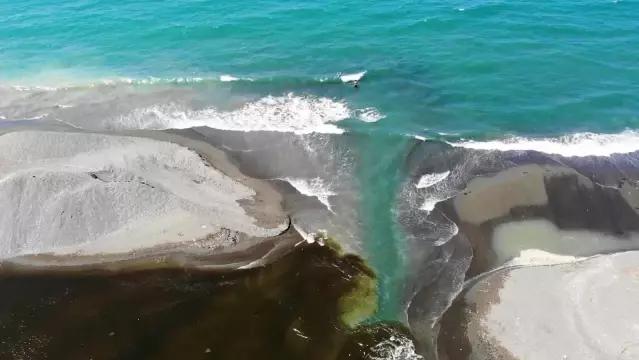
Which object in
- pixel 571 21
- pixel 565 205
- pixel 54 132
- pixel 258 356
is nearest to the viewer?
pixel 258 356

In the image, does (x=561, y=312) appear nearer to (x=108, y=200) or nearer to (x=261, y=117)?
(x=261, y=117)

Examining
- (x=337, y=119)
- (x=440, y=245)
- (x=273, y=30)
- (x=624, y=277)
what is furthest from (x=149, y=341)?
(x=273, y=30)

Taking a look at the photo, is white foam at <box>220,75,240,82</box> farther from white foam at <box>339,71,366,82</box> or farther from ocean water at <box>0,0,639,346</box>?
white foam at <box>339,71,366,82</box>

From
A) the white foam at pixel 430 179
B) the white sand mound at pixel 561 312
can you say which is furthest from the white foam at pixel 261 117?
the white sand mound at pixel 561 312

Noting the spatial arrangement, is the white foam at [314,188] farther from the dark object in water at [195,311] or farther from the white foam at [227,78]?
the white foam at [227,78]

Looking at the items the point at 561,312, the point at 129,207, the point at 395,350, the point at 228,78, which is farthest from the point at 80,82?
the point at 561,312

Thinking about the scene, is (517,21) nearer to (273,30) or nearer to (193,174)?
(273,30)

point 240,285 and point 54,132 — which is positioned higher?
point 54,132
